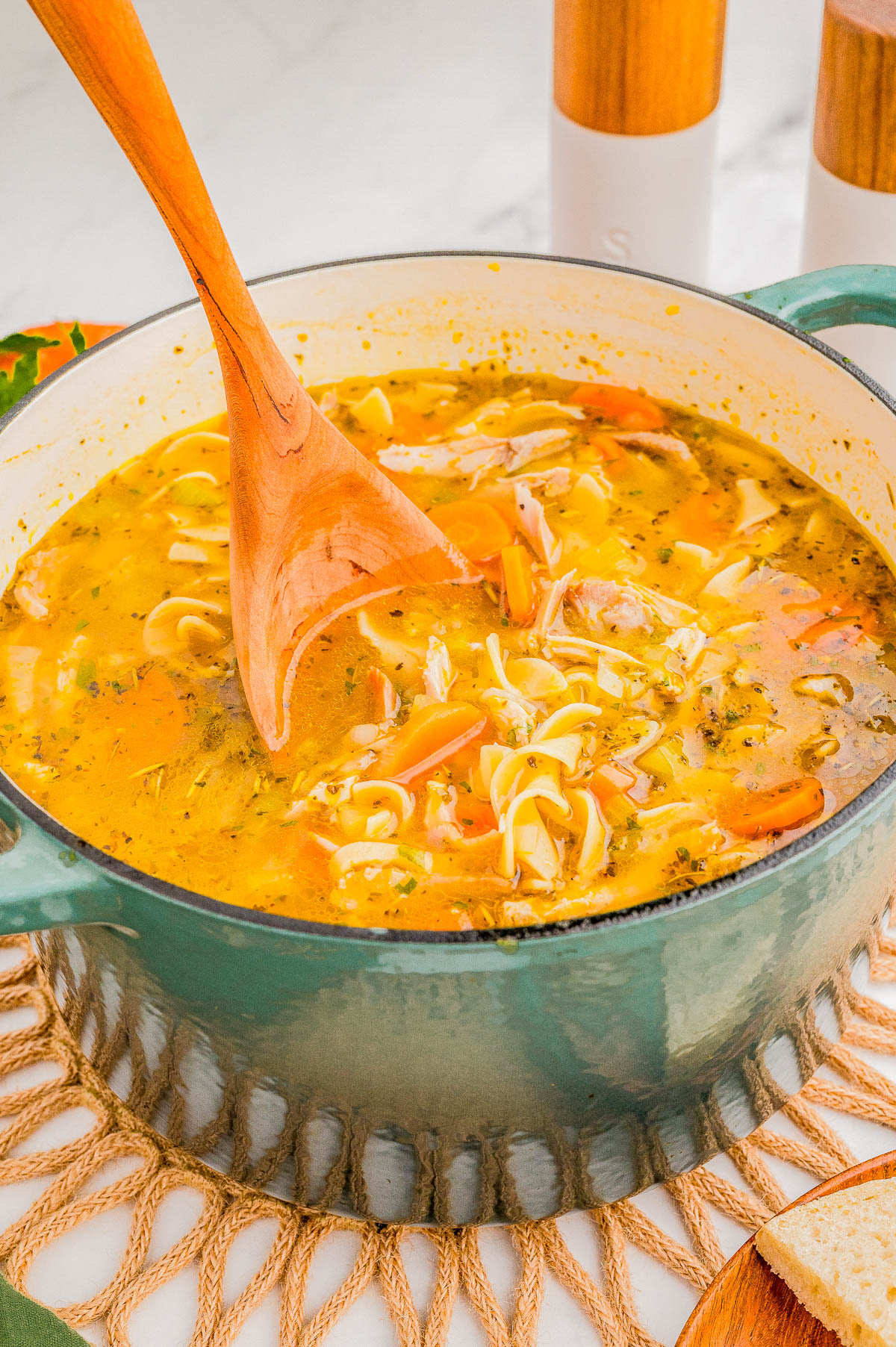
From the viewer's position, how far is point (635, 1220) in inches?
71.0

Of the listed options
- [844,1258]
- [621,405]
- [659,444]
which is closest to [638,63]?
[621,405]

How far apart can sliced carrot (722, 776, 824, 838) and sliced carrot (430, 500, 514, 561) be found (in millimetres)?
660

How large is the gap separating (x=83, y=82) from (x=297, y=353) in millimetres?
925

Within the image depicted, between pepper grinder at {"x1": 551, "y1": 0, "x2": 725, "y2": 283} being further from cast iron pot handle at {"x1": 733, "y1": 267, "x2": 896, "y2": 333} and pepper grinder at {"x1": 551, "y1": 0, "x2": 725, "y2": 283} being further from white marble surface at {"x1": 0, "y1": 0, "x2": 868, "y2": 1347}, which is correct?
cast iron pot handle at {"x1": 733, "y1": 267, "x2": 896, "y2": 333}

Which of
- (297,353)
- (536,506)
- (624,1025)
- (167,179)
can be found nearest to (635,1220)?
(624,1025)

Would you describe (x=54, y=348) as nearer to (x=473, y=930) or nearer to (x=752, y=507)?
(x=752, y=507)

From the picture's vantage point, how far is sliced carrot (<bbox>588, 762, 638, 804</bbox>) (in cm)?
196

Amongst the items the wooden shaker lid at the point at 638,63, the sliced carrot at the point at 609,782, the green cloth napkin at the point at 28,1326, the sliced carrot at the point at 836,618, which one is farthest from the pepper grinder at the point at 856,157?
the green cloth napkin at the point at 28,1326

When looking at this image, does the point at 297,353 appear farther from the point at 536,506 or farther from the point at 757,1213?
the point at 757,1213

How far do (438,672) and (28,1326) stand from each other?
39.4 inches

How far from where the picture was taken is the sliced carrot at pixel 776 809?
75.4 inches

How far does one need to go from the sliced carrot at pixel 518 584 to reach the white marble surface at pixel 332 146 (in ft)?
5.31

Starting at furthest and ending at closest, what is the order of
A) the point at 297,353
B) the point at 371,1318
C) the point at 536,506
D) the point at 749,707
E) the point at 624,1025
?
the point at 297,353
the point at 536,506
the point at 749,707
the point at 371,1318
the point at 624,1025

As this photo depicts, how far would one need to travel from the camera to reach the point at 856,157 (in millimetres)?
2869
